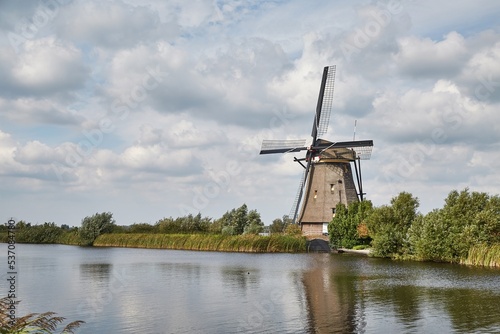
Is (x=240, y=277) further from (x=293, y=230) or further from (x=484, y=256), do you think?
(x=293, y=230)

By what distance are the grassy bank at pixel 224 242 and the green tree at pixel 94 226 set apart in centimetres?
737

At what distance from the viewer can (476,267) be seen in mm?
32625

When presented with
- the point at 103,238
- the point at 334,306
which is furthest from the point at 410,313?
the point at 103,238

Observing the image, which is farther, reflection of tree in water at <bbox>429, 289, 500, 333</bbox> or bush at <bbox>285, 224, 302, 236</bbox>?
bush at <bbox>285, 224, 302, 236</bbox>

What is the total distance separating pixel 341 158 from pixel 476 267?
77.9ft

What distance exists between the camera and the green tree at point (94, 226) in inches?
2736

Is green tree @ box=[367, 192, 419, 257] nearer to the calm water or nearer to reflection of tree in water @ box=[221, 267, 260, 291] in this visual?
the calm water

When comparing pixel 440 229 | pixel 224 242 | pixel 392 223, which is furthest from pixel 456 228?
pixel 224 242

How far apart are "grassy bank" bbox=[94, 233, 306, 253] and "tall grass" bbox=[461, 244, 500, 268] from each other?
1860 cm

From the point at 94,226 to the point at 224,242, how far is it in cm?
2445

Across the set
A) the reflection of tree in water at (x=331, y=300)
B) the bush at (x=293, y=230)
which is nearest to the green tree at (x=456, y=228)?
the reflection of tree in water at (x=331, y=300)

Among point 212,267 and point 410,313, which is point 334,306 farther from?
point 212,267

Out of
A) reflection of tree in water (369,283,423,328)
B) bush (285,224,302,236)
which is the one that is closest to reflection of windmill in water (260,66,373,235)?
bush (285,224,302,236)

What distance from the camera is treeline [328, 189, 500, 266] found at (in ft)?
114
